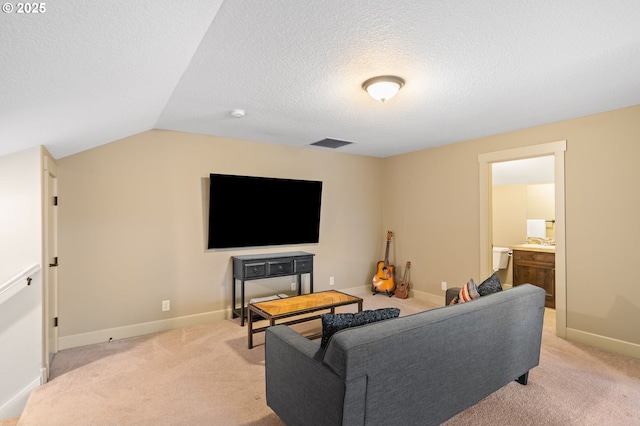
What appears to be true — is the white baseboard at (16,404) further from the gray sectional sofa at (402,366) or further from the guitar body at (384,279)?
the guitar body at (384,279)

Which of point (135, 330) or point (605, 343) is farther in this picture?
point (135, 330)

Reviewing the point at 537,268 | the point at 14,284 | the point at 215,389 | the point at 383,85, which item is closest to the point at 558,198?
the point at 537,268

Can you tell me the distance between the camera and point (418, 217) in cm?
532

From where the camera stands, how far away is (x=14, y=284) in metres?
2.51

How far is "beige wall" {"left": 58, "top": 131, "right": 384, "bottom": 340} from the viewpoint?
3496 millimetres

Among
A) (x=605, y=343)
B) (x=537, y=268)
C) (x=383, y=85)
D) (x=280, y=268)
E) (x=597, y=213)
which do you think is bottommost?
(x=605, y=343)

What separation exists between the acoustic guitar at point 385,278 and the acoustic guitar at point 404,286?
0.12 meters

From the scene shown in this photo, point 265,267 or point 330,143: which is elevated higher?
point 330,143

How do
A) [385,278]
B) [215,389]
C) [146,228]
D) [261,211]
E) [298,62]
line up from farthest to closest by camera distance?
[385,278]
[261,211]
[146,228]
[215,389]
[298,62]

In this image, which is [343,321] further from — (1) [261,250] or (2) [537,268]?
(2) [537,268]

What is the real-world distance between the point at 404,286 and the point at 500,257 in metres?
1.73

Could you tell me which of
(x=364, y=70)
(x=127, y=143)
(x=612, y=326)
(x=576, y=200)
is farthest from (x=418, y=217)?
(x=127, y=143)

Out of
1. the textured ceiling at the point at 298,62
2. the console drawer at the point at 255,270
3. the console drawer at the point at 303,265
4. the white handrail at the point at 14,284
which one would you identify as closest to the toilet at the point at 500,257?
the textured ceiling at the point at 298,62

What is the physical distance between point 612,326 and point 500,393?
5.78ft
